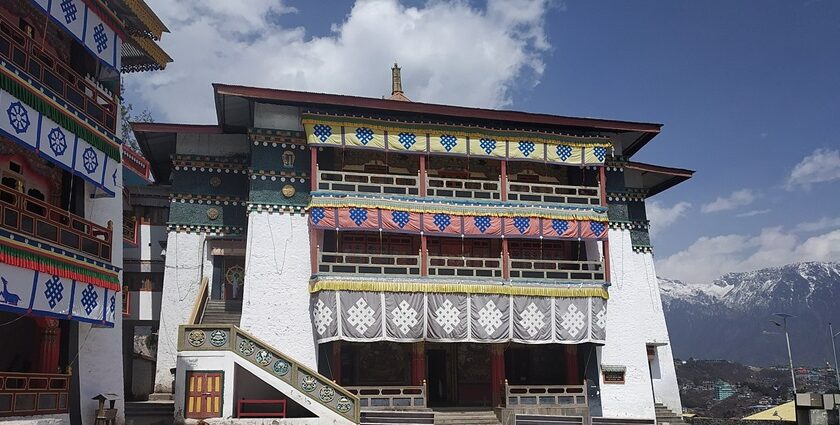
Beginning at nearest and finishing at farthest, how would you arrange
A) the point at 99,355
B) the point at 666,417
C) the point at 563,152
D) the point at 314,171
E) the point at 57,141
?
1. the point at 57,141
2. the point at 99,355
3. the point at 314,171
4. the point at 563,152
5. the point at 666,417

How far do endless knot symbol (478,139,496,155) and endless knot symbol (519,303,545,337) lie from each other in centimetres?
526

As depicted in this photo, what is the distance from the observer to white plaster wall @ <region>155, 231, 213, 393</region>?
1024 inches

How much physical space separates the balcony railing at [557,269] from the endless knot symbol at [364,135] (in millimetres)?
6227

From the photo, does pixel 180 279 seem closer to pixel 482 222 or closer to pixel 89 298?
pixel 89 298

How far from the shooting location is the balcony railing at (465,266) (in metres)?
24.0

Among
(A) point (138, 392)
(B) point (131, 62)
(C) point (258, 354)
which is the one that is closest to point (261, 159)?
(B) point (131, 62)

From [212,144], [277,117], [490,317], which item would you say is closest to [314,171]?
[277,117]

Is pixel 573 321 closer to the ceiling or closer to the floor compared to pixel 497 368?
closer to the ceiling

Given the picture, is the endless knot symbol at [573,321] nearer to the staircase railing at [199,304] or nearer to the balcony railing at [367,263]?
the balcony railing at [367,263]

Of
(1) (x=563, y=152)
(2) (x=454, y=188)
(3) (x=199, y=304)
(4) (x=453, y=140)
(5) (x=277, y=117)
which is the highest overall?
(5) (x=277, y=117)

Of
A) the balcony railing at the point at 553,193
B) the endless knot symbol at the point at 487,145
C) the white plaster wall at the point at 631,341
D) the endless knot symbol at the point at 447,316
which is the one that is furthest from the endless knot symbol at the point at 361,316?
the white plaster wall at the point at 631,341

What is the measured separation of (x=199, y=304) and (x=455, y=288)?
26.9ft

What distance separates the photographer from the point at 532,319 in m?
24.1

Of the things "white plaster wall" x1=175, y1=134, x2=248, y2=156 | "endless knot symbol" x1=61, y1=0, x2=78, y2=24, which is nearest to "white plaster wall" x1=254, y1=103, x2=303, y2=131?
"white plaster wall" x1=175, y1=134, x2=248, y2=156
